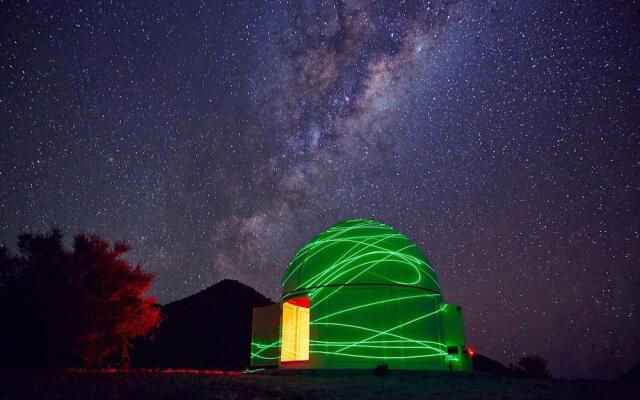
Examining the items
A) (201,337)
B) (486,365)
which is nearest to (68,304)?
(201,337)

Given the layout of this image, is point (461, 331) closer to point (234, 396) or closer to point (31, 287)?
point (234, 396)

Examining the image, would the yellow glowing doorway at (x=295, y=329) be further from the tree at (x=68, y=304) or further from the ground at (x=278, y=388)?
the ground at (x=278, y=388)

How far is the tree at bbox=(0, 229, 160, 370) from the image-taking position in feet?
33.8

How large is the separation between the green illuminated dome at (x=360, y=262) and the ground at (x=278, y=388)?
407 cm

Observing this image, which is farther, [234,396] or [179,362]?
[179,362]

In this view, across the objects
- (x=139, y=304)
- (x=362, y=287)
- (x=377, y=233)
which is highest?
(x=377, y=233)

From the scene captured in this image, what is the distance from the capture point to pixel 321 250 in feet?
49.1

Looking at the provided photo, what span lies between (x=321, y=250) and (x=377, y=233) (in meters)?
2.00

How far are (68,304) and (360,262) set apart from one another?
7.94 meters

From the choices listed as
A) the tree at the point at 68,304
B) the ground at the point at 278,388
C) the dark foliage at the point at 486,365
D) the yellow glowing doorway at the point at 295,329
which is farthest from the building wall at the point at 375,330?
the dark foliage at the point at 486,365

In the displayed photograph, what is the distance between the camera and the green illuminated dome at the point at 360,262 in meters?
13.8

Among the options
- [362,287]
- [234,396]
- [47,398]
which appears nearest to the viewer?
[47,398]

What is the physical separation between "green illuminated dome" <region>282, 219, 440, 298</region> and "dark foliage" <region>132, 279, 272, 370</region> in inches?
381

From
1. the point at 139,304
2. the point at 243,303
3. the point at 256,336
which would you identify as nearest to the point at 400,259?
the point at 256,336
